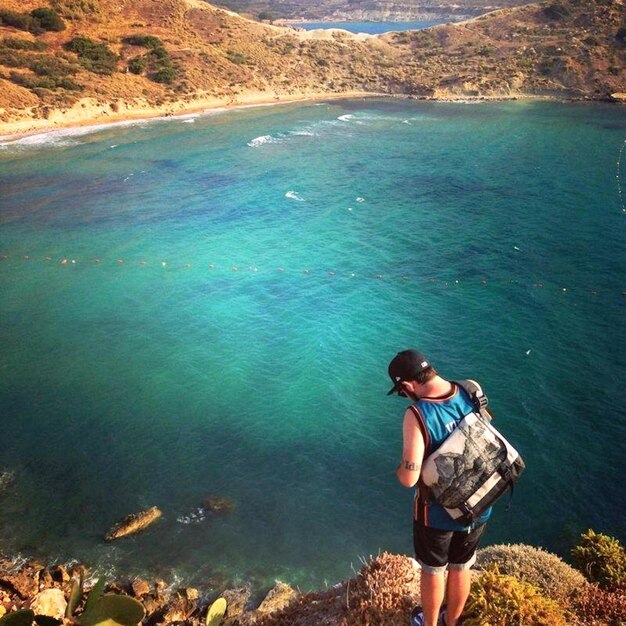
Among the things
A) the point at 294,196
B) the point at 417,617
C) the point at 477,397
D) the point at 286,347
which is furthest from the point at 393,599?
the point at 294,196

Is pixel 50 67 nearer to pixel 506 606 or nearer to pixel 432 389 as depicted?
pixel 432 389

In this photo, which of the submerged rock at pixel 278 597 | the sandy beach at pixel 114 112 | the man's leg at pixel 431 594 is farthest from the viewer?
the sandy beach at pixel 114 112

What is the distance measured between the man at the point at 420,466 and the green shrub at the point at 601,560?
14.3ft

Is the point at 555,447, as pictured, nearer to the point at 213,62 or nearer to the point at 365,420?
the point at 365,420

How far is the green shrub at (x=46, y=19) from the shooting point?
69.5 m

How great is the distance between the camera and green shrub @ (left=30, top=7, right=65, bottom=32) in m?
69.5

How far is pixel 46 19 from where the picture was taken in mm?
69625

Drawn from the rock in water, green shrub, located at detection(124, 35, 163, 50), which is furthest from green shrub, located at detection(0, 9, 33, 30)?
the rock in water

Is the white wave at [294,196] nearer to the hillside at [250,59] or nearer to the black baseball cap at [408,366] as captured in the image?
the black baseball cap at [408,366]

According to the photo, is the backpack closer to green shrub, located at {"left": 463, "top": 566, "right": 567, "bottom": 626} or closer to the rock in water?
green shrub, located at {"left": 463, "top": 566, "right": 567, "bottom": 626}

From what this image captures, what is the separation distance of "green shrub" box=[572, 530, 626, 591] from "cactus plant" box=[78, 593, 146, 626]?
6.71 m

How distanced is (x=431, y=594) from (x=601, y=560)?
533 cm

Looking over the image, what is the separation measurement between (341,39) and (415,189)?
8220 cm

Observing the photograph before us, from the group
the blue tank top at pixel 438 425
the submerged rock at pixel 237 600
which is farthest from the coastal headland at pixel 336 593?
the blue tank top at pixel 438 425
